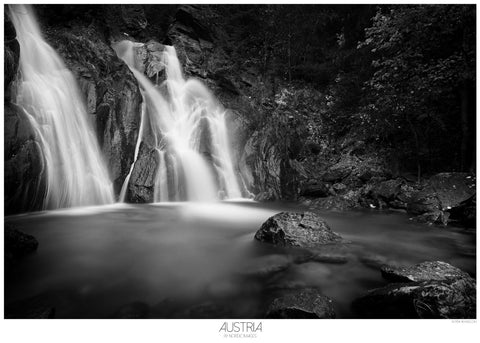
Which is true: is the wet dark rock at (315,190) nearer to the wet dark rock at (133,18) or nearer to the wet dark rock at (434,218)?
the wet dark rock at (434,218)

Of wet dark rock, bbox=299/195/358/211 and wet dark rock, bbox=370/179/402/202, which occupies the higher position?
wet dark rock, bbox=370/179/402/202

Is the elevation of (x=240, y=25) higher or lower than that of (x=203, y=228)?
higher

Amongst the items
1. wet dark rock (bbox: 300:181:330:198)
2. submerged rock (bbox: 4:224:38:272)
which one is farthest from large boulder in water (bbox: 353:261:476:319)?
wet dark rock (bbox: 300:181:330:198)

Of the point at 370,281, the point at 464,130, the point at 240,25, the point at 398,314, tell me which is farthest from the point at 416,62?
the point at 240,25

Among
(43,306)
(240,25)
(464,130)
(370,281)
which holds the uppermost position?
(240,25)

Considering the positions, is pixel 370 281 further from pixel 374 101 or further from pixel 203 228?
pixel 374 101

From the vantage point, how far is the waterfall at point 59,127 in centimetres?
590

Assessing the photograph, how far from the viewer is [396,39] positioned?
6988 millimetres

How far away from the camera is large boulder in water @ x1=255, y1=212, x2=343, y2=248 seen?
3.86 m

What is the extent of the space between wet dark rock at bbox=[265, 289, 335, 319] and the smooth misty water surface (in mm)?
210

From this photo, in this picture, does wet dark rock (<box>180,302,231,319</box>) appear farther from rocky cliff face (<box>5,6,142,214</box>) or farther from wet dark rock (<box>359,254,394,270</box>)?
rocky cliff face (<box>5,6,142,214</box>)

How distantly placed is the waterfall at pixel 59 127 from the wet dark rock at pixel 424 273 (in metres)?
6.33

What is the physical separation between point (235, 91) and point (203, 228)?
8.67 meters

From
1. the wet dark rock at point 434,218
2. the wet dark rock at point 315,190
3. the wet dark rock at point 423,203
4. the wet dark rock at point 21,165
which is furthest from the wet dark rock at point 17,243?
the wet dark rock at point 423,203
